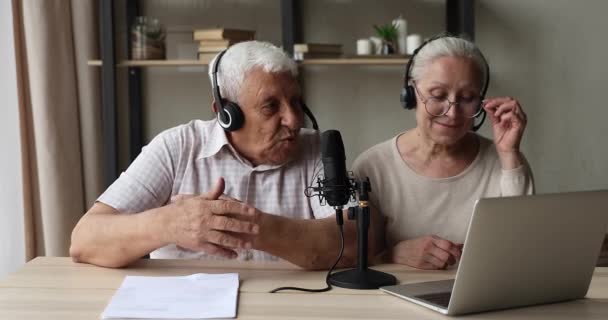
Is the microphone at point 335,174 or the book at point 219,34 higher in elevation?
the book at point 219,34

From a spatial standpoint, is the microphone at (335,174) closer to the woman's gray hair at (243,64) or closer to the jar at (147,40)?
the woman's gray hair at (243,64)

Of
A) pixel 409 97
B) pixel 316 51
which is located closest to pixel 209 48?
pixel 316 51

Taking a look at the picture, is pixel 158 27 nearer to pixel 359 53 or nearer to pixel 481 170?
pixel 359 53

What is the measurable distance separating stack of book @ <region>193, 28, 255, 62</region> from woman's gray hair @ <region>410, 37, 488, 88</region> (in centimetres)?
123

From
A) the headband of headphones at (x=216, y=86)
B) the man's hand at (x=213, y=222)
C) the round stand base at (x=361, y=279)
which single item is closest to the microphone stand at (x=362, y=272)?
the round stand base at (x=361, y=279)

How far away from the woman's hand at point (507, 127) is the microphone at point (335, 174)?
60 cm

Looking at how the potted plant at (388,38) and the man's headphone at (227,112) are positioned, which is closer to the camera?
the man's headphone at (227,112)

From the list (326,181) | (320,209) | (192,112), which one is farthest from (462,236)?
(192,112)

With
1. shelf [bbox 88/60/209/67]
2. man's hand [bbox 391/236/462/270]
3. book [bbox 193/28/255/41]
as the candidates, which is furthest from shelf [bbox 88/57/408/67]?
man's hand [bbox 391/236/462/270]

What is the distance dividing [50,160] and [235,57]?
1427 mm

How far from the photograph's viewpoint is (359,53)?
3086 mm

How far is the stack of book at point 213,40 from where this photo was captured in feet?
9.86

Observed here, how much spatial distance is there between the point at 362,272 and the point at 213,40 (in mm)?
1780

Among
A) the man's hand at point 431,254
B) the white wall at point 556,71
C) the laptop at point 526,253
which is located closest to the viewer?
the laptop at point 526,253
